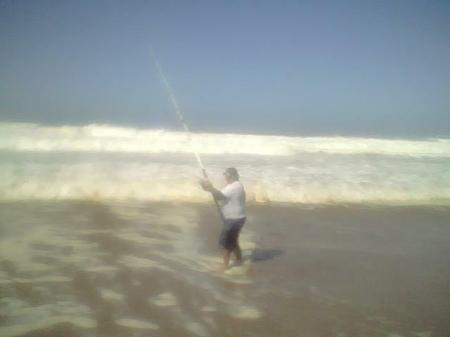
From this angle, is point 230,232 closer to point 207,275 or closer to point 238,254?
point 238,254

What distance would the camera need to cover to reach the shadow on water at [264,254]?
8.15 meters

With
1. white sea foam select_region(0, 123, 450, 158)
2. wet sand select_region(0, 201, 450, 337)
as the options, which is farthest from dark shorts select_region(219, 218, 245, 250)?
white sea foam select_region(0, 123, 450, 158)

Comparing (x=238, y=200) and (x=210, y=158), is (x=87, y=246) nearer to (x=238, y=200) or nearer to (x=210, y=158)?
(x=238, y=200)

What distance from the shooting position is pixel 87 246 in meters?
8.06

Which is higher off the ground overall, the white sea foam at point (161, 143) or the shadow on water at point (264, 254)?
the shadow on water at point (264, 254)

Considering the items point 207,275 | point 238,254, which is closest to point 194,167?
point 238,254

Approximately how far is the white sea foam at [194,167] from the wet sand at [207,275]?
181 cm

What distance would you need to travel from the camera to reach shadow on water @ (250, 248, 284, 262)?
321 inches

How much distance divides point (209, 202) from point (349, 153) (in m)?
13.0

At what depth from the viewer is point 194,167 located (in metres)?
16.2

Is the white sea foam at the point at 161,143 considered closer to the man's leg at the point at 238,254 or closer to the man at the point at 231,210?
the man's leg at the point at 238,254

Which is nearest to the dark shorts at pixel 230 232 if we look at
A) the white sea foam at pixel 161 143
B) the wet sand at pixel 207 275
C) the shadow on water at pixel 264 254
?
the wet sand at pixel 207 275

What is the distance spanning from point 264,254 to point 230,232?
151 cm

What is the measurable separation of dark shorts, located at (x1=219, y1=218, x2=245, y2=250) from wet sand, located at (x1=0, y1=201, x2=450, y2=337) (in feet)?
1.69
